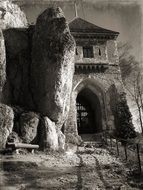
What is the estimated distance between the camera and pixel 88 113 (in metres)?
25.0

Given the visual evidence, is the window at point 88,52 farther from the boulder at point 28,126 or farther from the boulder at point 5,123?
the boulder at point 5,123

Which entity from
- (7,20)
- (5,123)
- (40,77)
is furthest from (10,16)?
(5,123)

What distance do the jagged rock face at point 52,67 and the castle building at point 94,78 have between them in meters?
8.31

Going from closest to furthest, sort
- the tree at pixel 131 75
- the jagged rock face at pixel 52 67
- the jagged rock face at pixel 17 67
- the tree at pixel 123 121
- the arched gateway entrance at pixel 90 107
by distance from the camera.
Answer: the jagged rock face at pixel 52 67 < the jagged rock face at pixel 17 67 < the tree at pixel 123 121 < the arched gateway entrance at pixel 90 107 < the tree at pixel 131 75

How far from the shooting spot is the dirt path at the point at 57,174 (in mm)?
6781

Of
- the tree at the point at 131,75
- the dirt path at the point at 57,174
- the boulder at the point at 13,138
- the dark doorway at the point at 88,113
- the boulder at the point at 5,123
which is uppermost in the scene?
the tree at the point at 131,75

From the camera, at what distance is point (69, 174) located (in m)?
8.00

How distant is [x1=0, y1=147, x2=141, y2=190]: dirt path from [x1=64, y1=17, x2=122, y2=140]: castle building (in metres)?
12.5

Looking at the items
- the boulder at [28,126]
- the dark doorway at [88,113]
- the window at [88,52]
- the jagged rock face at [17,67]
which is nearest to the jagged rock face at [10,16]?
the jagged rock face at [17,67]

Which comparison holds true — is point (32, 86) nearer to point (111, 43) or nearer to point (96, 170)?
point (96, 170)

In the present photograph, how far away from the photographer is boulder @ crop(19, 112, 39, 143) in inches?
461

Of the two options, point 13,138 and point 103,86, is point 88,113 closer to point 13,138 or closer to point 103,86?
point 103,86

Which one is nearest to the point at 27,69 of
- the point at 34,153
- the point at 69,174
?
the point at 34,153

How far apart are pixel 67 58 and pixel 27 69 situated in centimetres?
231
